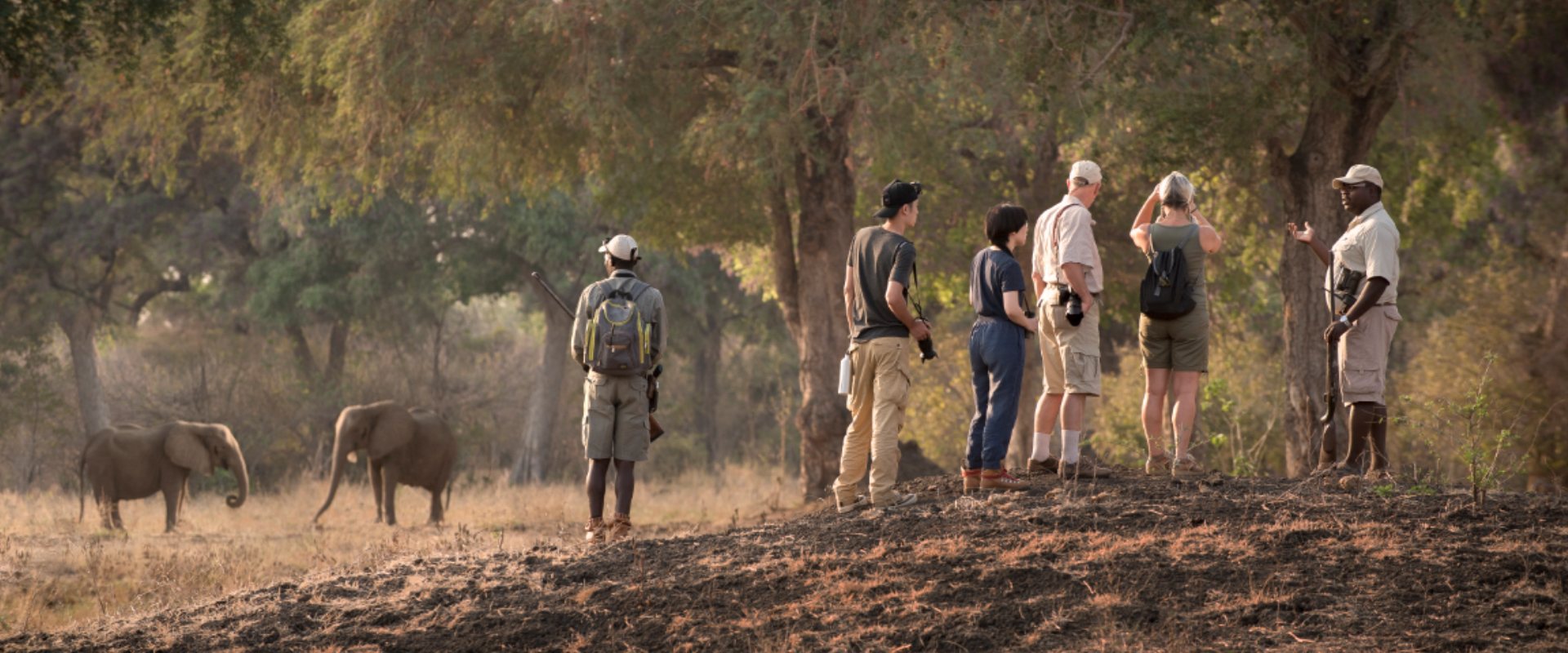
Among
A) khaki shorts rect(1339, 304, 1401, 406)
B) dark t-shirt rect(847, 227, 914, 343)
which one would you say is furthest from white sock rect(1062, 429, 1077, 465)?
khaki shorts rect(1339, 304, 1401, 406)

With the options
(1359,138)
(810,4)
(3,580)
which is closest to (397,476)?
(3,580)

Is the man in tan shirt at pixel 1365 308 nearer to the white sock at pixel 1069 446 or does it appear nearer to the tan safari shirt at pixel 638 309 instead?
the white sock at pixel 1069 446

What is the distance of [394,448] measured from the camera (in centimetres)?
1552

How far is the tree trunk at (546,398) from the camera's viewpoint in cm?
2448

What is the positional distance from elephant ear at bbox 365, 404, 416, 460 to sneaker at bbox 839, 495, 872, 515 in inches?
370

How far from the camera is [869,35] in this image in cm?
1050

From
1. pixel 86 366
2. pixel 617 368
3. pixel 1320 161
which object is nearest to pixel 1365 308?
pixel 1320 161

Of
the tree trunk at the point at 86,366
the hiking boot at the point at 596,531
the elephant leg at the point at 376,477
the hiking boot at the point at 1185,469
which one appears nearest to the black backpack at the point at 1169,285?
the hiking boot at the point at 1185,469

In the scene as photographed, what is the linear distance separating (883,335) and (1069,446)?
1.28 metres

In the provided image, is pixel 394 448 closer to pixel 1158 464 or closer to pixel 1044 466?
pixel 1044 466

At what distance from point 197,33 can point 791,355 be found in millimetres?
25250

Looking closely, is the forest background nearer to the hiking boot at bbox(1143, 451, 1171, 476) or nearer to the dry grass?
the hiking boot at bbox(1143, 451, 1171, 476)

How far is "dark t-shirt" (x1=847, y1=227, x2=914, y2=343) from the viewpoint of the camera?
689 centimetres

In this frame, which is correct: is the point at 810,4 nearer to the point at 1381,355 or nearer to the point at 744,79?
the point at 744,79
